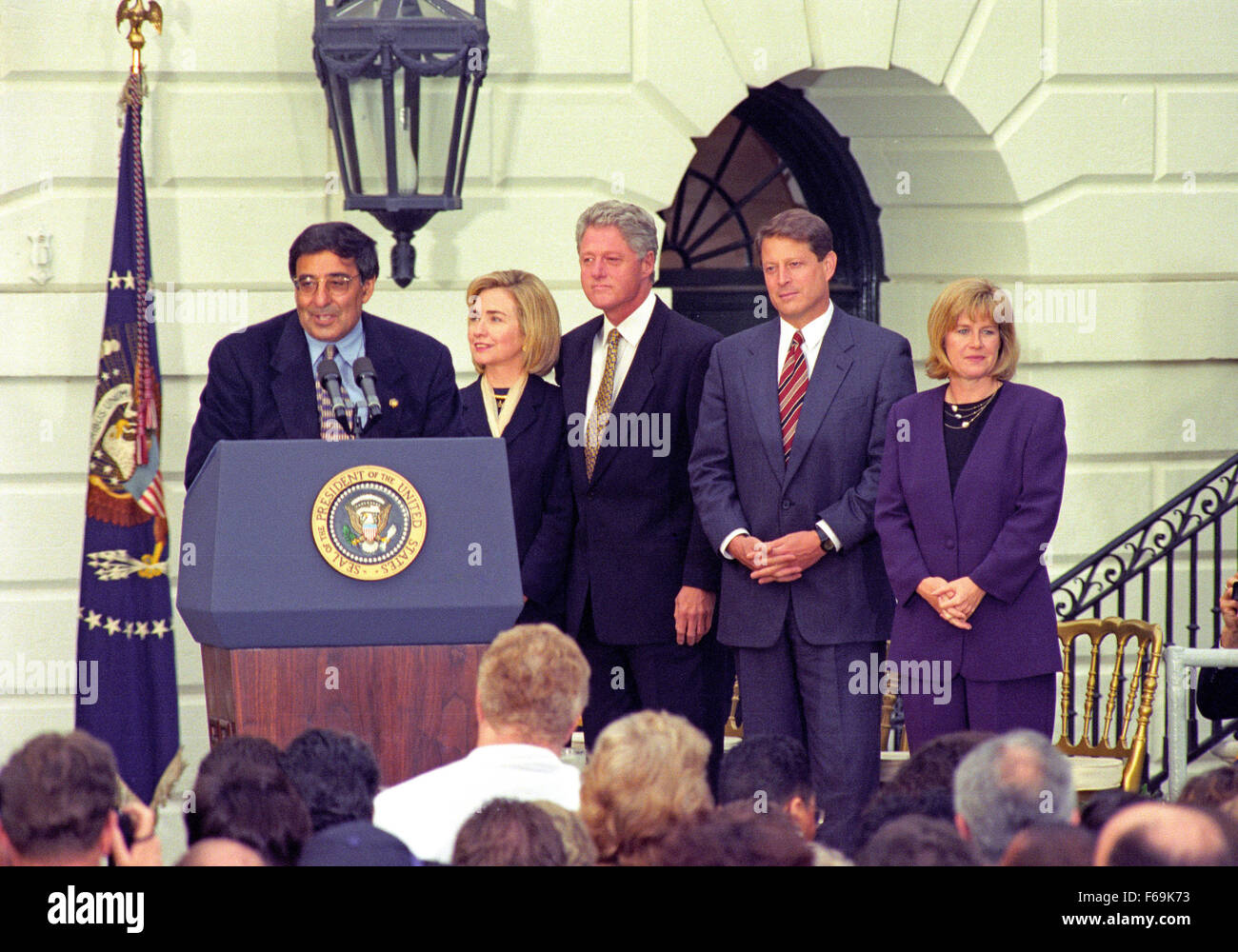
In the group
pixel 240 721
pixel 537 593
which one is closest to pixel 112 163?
pixel 537 593

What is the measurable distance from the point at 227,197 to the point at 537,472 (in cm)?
206

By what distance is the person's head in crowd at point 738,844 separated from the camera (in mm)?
2637

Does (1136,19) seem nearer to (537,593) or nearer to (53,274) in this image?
(537,593)

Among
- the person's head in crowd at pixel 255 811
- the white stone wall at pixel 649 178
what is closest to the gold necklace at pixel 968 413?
the white stone wall at pixel 649 178

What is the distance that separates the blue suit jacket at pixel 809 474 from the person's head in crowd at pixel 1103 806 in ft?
6.12

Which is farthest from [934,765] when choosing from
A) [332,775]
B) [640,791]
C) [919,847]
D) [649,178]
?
[649,178]

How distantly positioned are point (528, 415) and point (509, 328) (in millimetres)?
273

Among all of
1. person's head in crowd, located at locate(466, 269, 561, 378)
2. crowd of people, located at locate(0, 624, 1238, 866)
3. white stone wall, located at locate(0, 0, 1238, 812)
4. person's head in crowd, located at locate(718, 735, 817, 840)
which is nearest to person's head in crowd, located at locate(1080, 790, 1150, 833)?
crowd of people, located at locate(0, 624, 1238, 866)

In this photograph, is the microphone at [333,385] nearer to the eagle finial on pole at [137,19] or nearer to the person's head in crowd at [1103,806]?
the person's head in crowd at [1103,806]

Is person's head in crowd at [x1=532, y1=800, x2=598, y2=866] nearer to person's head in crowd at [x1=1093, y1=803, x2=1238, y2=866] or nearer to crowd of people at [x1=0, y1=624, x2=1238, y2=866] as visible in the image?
crowd of people at [x1=0, y1=624, x2=1238, y2=866]

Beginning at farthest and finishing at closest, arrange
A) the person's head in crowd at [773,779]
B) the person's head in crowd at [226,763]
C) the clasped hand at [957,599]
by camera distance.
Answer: the clasped hand at [957,599], the person's head in crowd at [773,779], the person's head in crowd at [226,763]

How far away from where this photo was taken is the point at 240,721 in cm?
371

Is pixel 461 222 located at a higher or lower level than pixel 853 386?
higher

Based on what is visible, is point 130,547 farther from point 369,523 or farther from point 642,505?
point 369,523
